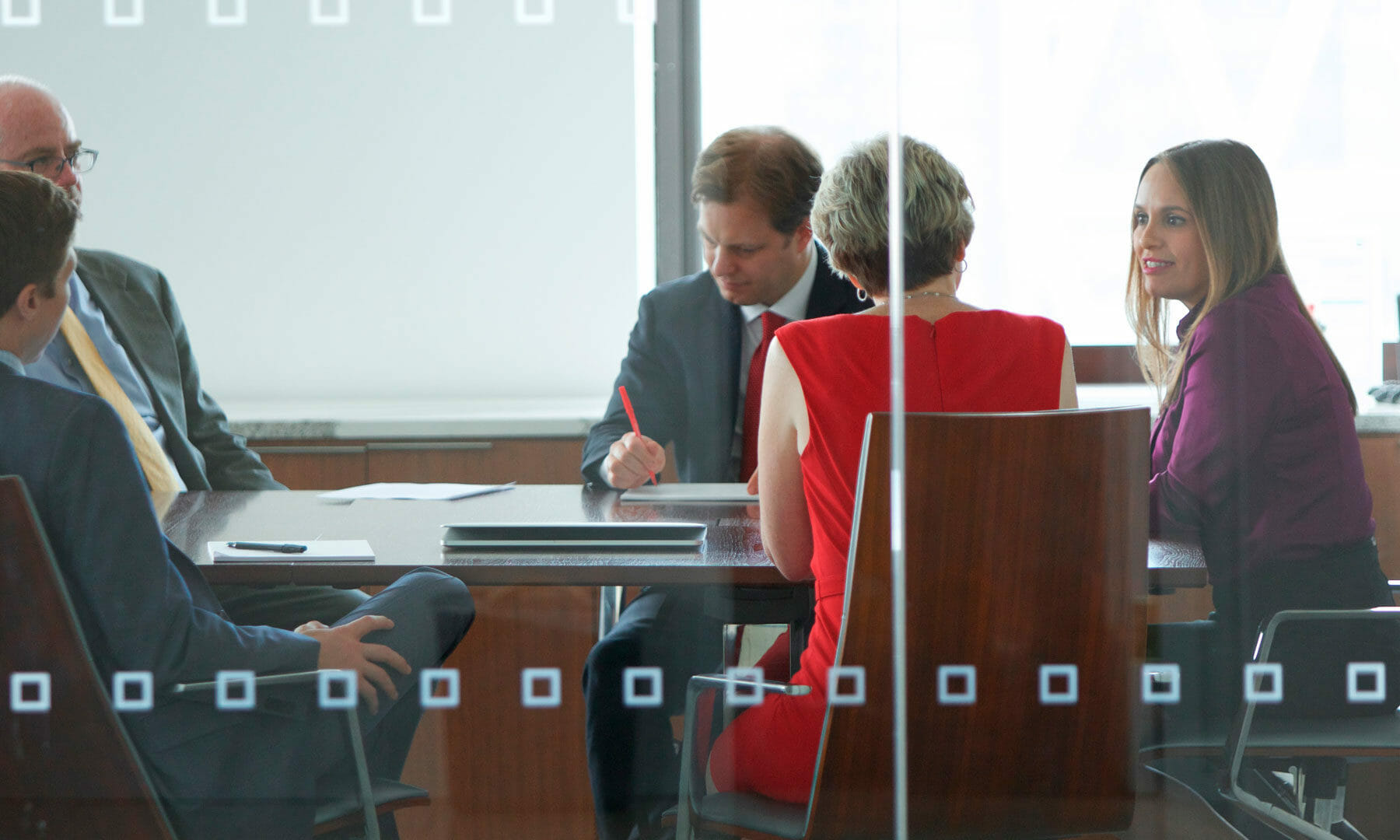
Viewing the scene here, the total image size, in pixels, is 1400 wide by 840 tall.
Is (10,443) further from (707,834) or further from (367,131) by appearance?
(367,131)

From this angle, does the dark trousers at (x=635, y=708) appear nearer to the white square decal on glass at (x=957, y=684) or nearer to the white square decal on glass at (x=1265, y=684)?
the white square decal on glass at (x=957, y=684)

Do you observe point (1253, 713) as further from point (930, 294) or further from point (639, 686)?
point (639, 686)

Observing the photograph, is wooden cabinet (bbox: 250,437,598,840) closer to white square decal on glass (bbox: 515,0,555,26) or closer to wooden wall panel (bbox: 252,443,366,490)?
wooden wall panel (bbox: 252,443,366,490)

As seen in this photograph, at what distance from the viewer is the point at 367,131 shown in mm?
2049

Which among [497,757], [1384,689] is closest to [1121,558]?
[1384,689]

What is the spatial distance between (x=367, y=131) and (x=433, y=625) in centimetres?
98

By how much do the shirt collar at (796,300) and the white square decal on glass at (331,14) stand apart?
85 cm

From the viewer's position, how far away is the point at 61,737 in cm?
127

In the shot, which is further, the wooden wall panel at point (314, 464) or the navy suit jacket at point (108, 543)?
the wooden wall panel at point (314, 464)

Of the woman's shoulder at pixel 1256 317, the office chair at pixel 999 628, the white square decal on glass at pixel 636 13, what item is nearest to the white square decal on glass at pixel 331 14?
the white square decal on glass at pixel 636 13

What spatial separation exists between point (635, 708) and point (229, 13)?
1.29 m

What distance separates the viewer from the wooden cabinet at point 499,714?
6.44ft

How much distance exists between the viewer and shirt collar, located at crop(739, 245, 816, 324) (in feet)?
7.34

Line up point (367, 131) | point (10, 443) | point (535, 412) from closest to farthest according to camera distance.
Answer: point (10, 443), point (367, 131), point (535, 412)
